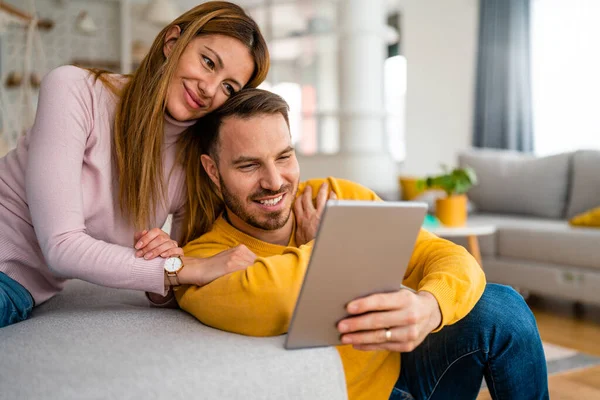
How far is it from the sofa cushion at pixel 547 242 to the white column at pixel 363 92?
233 centimetres

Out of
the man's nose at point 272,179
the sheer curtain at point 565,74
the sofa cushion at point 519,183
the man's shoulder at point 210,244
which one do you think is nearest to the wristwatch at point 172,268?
the man's shoulder at point 210,244

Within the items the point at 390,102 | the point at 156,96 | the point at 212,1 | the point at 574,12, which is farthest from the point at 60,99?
the point at 390,102

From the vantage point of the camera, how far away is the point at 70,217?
1245 mm

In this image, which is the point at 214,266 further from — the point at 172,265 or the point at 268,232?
the point at 268,232

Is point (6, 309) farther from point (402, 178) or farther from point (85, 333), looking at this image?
point (402, 178)

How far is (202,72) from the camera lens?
147 cm

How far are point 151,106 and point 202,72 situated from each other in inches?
5.8

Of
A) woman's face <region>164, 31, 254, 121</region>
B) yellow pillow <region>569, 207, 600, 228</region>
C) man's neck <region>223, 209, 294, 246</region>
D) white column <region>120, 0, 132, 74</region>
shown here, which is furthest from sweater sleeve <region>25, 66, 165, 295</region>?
white column <region>120, 0, 132, 74</region>

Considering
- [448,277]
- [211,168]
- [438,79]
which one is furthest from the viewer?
[438,79]

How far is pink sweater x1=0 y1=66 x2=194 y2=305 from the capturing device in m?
1.22

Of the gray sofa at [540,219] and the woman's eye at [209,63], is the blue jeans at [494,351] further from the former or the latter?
the gray sofa at [540,219]

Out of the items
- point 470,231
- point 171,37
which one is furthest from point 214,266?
point 470,231

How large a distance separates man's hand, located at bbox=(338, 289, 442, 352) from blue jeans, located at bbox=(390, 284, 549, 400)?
0.22 m

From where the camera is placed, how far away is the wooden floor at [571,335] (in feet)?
7.12
